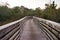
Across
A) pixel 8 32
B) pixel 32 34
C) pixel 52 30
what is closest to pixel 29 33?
pixel 32 34

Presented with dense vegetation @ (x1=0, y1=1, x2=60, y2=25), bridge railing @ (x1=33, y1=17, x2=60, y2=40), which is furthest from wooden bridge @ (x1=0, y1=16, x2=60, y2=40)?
dense vegetation @ (x1=0, y1=1, x2=60, y2=25)

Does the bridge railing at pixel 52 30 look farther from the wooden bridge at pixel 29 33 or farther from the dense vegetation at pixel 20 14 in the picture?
the dense vegetation at pixel 20 14

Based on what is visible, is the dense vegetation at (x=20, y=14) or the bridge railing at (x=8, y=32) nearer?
the bridge railing at (x=8, y=32)

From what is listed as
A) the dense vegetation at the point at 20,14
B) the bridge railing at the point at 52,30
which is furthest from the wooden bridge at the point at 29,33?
the dense vegetation at the point at 20,14

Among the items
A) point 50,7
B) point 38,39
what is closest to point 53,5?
point 50,7

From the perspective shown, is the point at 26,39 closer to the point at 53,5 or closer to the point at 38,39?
the point at 38,39

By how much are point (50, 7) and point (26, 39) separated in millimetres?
69566

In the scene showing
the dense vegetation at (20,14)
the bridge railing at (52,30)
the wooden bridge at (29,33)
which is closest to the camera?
the wooden bridge at (29,33)

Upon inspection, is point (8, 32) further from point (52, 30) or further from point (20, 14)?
point (20, 14)

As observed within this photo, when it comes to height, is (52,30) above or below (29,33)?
above

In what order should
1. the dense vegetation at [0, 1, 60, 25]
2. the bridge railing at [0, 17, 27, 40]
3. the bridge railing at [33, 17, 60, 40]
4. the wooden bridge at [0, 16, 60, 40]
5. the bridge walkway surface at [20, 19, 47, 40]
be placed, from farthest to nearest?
the dense vegetation at [0, 1, 60, 25], the bridge walkway surface at [20, 19, 47, 40], the bridge railing at [33, 17, 60, 40], the wooden bridge at [0, 16, 60, 40], the bridge railing at [0, 17, 27, 40]

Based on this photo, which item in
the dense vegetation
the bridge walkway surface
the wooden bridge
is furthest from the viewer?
the dense vegetation

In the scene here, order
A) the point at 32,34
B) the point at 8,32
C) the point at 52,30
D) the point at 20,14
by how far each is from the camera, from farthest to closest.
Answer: the point at 20,14 < the point at 32,34 < the point at 52,30 < the point at 8,32

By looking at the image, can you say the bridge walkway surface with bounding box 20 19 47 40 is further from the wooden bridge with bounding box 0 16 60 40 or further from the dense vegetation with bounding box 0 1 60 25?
the dense vegetation with bounding box 0 1 60 25
